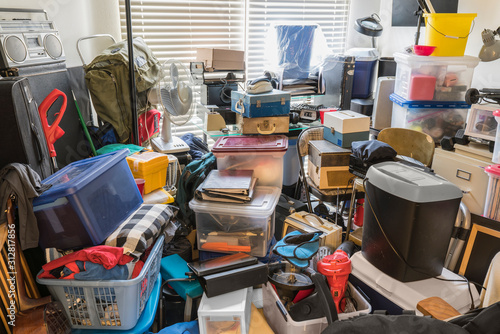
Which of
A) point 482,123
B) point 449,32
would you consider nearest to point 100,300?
point 482,123

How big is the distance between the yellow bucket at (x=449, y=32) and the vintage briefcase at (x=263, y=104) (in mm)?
1019

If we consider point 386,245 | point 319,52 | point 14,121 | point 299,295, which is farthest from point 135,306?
point 319,52

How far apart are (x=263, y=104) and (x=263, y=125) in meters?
0.14

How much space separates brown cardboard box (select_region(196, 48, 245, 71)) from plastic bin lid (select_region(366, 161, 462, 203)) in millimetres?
1580

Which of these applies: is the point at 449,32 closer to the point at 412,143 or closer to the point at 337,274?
the point at 412,143

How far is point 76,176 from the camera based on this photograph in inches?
64.3

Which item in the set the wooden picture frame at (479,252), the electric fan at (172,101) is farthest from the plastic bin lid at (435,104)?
the electric fan at (172,101)

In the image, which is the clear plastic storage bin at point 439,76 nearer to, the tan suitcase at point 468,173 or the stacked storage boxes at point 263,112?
the tan suitcase at point 468,173

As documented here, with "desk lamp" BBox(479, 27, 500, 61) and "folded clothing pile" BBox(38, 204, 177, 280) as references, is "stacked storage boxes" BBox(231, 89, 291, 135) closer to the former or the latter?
"folded clothing pile" BBox(38, 204, 177, 280)

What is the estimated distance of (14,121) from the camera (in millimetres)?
1557

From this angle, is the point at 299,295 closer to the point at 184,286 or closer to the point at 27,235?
the point at 184,286

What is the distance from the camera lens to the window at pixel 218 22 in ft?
10.6

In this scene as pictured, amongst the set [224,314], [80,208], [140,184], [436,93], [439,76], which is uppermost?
[439,76]

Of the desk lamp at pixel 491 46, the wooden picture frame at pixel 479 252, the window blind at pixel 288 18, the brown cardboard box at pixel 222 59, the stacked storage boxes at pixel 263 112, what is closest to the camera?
the wooden picture frame at pixel 479 252
